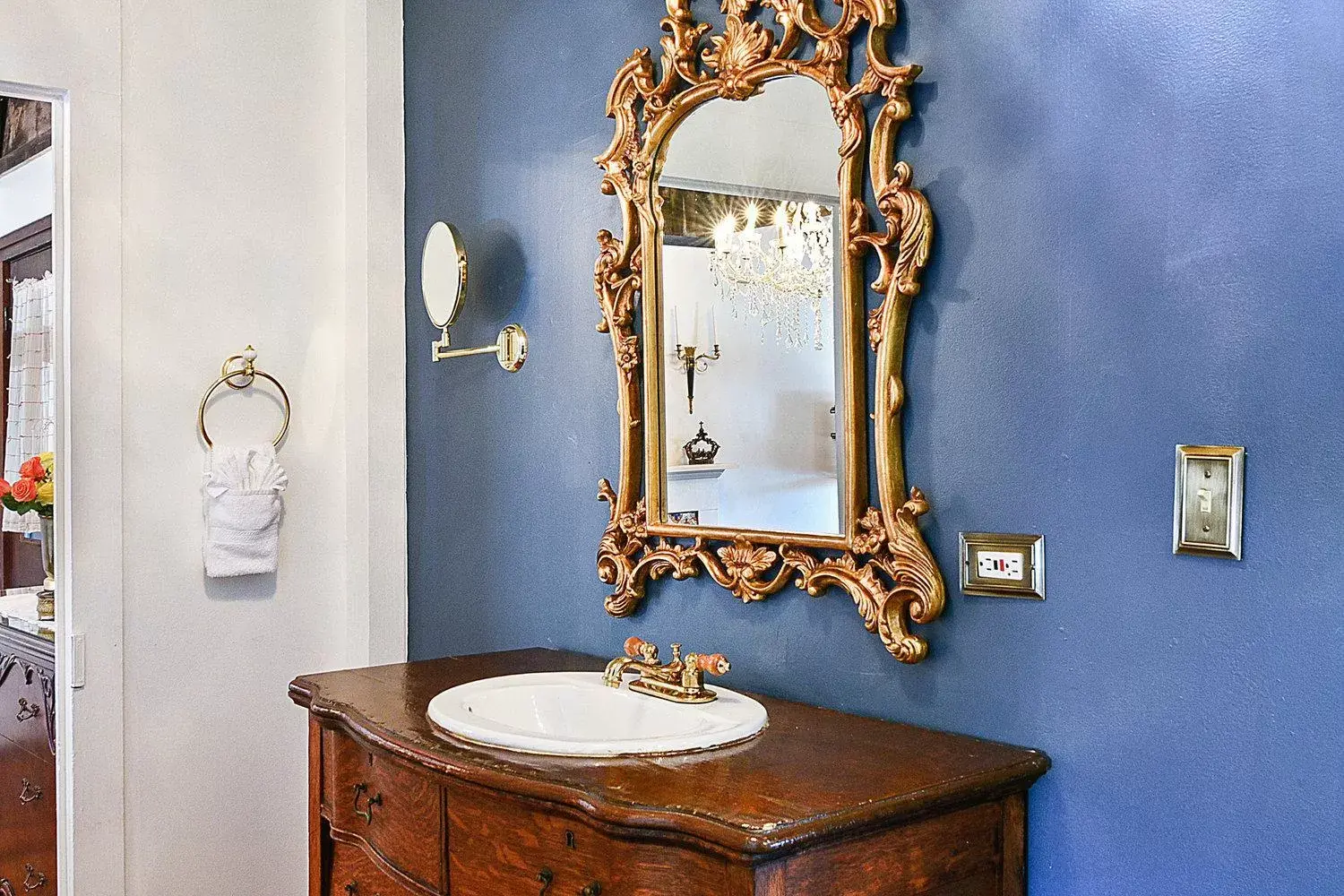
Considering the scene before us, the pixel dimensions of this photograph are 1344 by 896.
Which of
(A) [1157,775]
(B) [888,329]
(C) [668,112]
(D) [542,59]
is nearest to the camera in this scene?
(A) [1157,775]

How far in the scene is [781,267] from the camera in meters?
1.95

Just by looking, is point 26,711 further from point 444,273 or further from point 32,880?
point 444,273

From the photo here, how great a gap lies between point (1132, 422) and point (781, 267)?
25.1 inches

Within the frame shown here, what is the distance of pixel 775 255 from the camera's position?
196 centimetres

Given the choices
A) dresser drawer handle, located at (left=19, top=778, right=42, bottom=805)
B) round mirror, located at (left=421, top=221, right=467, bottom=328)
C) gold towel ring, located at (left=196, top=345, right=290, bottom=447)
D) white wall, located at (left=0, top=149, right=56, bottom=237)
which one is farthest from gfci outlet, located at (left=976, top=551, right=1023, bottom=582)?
white wall, located at (left=0, top=149, right=56, bottom=237)

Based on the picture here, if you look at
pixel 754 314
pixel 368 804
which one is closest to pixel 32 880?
pixel 368 804

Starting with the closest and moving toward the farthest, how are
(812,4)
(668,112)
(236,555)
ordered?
(812,4), (668,112), (236,555)

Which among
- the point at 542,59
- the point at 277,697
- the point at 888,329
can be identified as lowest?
the point at 277,697

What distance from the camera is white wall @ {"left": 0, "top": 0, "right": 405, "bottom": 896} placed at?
2668 millimetres

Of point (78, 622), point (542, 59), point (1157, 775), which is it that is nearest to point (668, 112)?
point (542, 59)

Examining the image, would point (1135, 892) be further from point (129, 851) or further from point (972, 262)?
point (129, 851)

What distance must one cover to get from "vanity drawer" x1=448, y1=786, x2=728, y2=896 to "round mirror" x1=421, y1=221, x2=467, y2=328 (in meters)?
1.22

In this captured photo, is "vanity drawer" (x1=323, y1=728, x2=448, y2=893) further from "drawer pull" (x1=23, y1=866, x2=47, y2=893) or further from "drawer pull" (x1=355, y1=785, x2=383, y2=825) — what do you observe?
"drawer pull" (x1=23, y1=866, x2=47, y2=893)

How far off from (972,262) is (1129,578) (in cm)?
48
